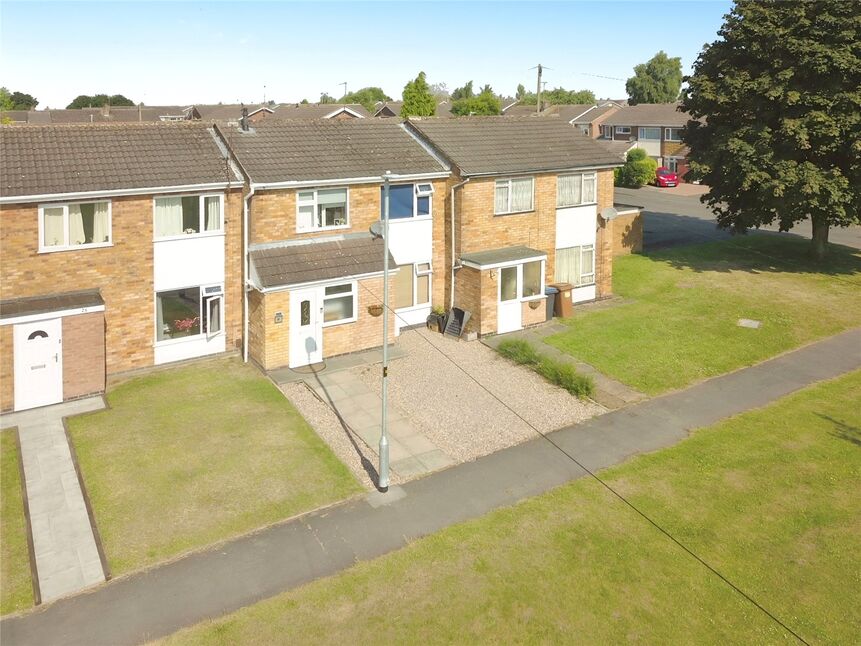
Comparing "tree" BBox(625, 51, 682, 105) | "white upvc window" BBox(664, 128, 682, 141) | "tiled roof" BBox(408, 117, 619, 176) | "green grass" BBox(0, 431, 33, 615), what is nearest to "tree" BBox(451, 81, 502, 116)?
"white upvc window" BBox(664, 128, 682, 141)

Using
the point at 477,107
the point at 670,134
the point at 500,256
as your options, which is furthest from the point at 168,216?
the point at 670,134

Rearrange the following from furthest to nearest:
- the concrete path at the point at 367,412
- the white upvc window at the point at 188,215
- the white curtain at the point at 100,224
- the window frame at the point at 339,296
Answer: the window frame at the point at 339,296
the white upvc window at the point at 188,215
the white curtain at the point at 100,224
the concrete path at the point at 367,412

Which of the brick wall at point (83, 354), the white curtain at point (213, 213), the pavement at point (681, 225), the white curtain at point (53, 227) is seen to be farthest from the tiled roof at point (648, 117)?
the brick wall at point (83, 354)

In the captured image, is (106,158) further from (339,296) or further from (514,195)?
(514,195)

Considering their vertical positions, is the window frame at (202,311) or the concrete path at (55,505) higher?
the window frame at (202,311)

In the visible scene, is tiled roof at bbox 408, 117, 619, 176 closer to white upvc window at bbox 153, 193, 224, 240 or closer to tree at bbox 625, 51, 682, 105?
white upvc window at bbox 153, 193, 224, 240

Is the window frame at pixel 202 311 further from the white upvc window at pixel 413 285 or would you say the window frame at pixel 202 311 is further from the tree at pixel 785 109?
the tree at pixel 785 109

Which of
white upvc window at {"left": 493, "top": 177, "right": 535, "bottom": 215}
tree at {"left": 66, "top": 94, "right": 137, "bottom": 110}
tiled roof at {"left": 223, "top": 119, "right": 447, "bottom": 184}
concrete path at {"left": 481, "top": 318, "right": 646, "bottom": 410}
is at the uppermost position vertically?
tree at {"left": 66, "top": 94, "right": 137, "bottom": 110}
